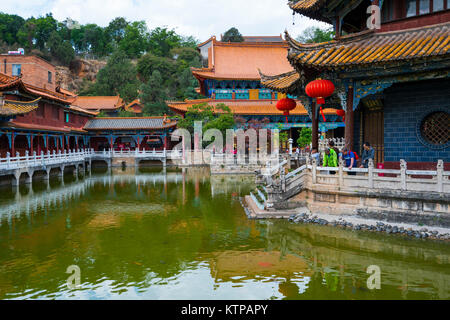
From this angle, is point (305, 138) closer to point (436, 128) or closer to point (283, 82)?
point (283, 82)

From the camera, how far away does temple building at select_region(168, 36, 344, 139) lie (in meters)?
32.0

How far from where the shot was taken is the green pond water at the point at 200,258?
234 inches

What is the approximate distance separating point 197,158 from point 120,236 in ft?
73.1

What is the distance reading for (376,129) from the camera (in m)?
12.0

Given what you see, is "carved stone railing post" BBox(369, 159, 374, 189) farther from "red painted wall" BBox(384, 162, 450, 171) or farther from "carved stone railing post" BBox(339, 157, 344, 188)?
"red painted wall" BBox(384, 162, 450, 171)

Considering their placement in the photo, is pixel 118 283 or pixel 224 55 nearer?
pixel 118 283

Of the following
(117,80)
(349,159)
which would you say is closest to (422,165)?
(349,159)

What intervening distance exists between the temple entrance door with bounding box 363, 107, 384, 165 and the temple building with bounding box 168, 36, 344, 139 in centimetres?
1809

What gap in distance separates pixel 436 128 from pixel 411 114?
2.64ft

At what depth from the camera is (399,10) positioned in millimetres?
10227

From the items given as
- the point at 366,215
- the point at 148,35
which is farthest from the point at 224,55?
the point at 148,35
